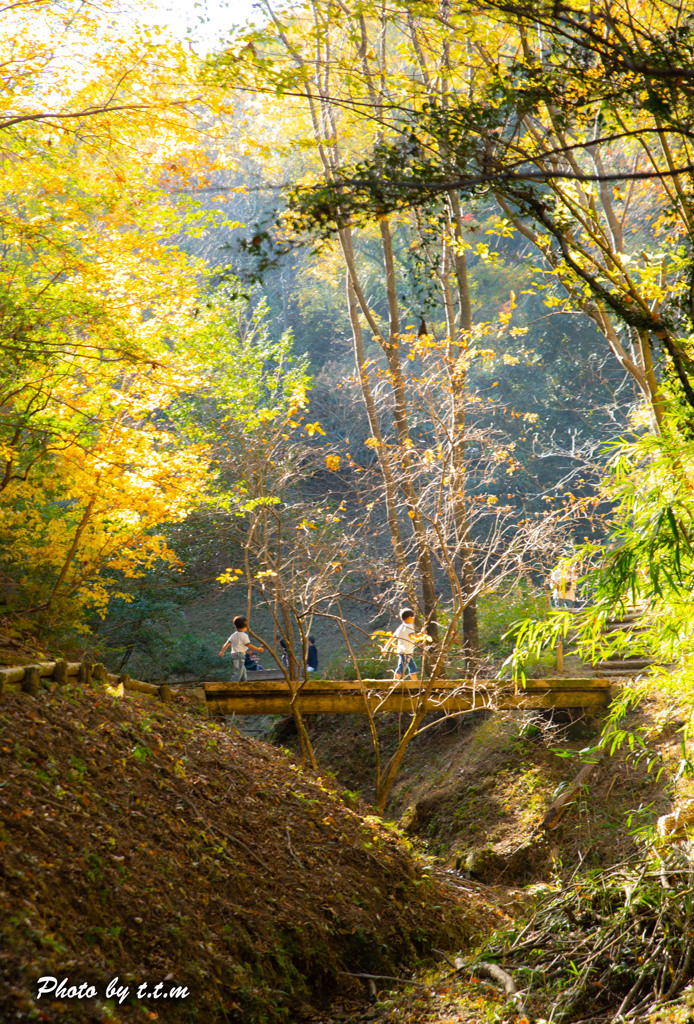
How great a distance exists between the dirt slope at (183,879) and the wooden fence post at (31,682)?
70 mm

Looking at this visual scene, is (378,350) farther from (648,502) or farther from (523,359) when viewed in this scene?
(648,502)

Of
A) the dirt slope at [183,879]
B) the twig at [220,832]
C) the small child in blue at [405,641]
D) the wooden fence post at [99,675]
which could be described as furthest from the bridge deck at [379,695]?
the twig at [220,832]

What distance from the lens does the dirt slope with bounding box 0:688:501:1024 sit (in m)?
2.84

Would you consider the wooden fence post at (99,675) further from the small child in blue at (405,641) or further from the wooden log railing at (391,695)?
the small child in blue at (405,641)

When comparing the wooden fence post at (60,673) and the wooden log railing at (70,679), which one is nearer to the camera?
the wooden log railing at (70,679)

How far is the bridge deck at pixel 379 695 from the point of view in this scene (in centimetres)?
707

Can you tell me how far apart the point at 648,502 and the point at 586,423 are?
1593cm

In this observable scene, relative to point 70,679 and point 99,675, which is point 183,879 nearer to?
point 70,679

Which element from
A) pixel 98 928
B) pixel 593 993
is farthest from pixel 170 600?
pixel 593 993

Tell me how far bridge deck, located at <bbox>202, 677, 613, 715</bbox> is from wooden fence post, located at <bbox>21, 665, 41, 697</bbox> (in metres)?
2.91

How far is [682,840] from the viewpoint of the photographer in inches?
135

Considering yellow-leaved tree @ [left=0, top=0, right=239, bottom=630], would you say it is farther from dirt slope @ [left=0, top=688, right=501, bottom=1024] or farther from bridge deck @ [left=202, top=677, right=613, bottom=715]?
dirt slope @ [left=0, top=688, right=501, bottom=1024]

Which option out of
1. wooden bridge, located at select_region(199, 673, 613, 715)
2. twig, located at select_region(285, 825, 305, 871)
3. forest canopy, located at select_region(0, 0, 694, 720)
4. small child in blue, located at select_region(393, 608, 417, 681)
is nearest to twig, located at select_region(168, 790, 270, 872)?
twig, located at select_region(285, 825, 305, 871)

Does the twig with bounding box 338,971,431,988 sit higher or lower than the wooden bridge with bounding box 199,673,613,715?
lower
